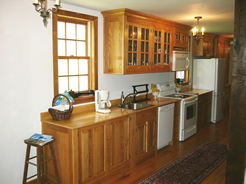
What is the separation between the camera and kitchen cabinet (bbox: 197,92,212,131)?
19.9 ft

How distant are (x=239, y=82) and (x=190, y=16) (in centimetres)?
243

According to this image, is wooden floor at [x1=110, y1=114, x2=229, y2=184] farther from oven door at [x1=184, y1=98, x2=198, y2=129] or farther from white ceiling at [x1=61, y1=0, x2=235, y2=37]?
white ceiling at [x1=61, y1=0, x2=235, y2=37]

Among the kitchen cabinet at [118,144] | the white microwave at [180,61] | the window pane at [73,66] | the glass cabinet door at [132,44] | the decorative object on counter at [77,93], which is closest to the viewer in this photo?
the kitchen cabinet at [118,144]

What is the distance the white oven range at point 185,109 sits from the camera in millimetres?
5086

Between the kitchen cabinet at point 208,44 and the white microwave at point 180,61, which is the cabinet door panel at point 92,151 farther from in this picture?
the kitchen cabinet at point 208,44

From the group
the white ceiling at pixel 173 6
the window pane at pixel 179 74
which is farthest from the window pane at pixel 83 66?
the window pane at pixel 179 74

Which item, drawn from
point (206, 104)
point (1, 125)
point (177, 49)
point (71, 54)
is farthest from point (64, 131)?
point (206, 104)

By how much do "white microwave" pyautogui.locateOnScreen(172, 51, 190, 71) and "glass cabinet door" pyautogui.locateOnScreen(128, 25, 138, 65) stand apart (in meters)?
1.34

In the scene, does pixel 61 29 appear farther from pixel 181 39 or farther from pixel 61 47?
pixel 181 39

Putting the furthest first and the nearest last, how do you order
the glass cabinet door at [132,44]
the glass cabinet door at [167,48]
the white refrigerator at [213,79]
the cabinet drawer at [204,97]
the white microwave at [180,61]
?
the white refrigerator at [213,79] → the cabinet drawer at [204,97] → the white microwave at [180,61] → the glass cabinet door at [167,48] → the glass cabinet door at [132,44]

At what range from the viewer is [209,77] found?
21.9 feet

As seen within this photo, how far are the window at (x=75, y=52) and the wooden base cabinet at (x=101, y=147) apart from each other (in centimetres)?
71

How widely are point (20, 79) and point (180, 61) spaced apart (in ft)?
11.6

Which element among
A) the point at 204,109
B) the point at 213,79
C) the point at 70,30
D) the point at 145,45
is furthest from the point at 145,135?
the point at 213,79
